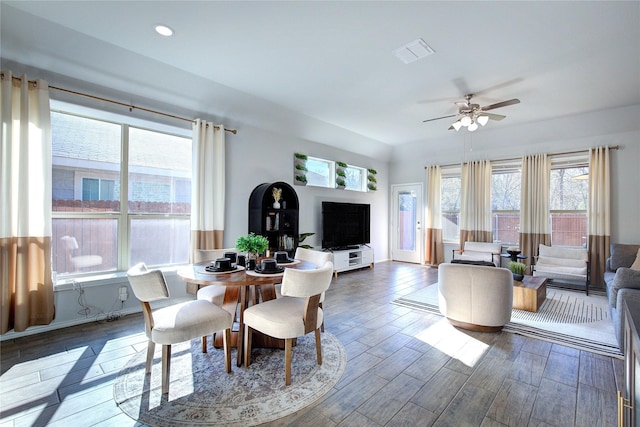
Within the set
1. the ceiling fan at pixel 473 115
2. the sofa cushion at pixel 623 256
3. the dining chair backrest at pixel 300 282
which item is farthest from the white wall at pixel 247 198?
the sofa cushion at pixel 623 256

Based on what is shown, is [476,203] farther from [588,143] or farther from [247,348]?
[247,348]

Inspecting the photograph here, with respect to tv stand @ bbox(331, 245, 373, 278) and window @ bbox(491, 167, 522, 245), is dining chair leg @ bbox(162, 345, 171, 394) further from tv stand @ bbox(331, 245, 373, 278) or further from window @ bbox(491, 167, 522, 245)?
window @ bbox(491, 167, 522, 245)

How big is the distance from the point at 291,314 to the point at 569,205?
5.91 metres

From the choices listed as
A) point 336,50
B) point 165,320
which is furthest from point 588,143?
point 165,320

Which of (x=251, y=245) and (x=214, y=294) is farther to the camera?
(x=214, y=294)

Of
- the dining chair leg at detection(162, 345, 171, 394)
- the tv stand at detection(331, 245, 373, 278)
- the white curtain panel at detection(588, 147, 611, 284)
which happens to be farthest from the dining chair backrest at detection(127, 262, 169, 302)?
the white curtain panel at detection(588, 147, 611, 284)

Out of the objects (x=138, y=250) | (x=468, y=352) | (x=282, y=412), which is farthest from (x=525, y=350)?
(x=138, y=250)

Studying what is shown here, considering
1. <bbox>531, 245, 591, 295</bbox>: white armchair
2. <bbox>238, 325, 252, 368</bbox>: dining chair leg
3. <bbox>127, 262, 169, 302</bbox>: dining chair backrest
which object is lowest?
<bbox>238, 325, 252, 368</bbox>: dining chair leg

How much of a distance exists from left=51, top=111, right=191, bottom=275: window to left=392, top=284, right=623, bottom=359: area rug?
3.42 metres

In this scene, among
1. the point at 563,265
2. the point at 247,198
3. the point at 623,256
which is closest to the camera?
the point at 623,256

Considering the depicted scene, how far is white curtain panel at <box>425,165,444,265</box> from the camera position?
688cm

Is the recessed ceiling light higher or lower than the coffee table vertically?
higher

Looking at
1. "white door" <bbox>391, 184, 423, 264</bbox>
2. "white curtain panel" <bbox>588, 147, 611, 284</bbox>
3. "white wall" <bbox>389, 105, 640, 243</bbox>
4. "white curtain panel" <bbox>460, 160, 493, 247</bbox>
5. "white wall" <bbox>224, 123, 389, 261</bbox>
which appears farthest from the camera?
"white door" <bbox>391, 184, 423, 264</bbox>

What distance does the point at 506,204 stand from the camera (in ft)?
20.0
